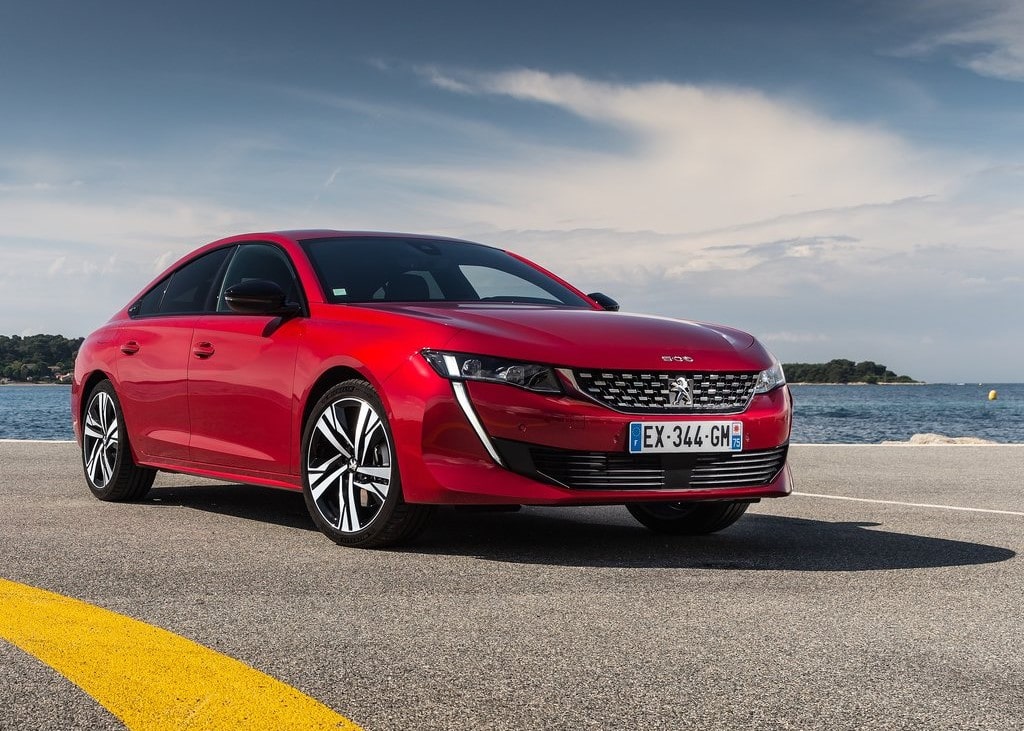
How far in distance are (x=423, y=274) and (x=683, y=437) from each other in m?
2.01

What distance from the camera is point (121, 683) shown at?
3262mm

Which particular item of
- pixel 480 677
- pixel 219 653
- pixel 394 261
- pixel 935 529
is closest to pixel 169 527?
pixel 394 261

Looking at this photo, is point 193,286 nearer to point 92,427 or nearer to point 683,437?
point 92,427

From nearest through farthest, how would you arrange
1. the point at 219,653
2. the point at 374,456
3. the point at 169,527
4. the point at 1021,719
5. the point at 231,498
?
the point at 1021,719
the point at 219,653
the point at 374,456
the point at 169,527
the point at 231,498

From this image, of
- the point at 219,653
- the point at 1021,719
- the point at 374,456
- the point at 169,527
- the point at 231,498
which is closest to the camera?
the point at 1021,719

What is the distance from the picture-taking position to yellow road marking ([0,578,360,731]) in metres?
2.96

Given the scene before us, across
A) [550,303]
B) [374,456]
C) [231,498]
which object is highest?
[550,303]

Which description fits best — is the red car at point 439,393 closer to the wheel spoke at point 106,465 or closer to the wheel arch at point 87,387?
the wheel spoke at point 106,465

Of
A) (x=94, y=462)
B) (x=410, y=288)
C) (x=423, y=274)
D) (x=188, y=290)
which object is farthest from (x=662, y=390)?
(x=94, y=462)

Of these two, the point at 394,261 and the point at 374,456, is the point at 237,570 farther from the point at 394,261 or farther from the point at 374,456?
the point at 394,261

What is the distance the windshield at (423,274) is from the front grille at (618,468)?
151 centimetres

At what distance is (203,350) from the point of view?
268 inches

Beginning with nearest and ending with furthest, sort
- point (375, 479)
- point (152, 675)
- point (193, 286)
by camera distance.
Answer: point (152, 675), point (375, 479), point (193, 286)

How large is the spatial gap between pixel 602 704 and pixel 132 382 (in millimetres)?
5149
